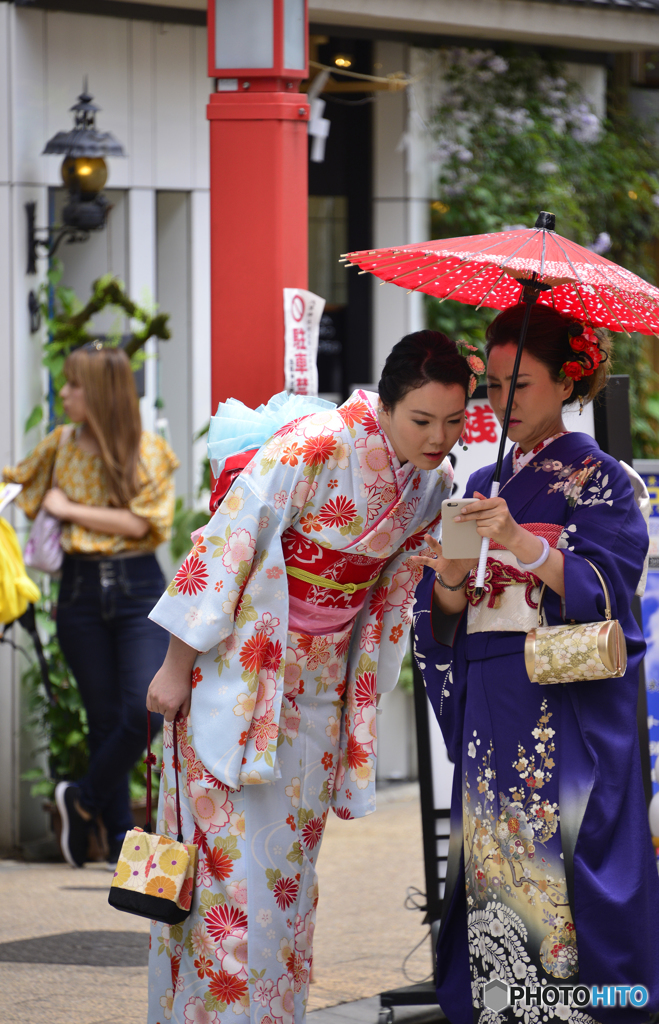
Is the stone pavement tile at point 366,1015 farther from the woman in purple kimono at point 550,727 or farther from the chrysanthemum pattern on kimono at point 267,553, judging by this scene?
the chrysanthemum pattern on kimono at point 267,553

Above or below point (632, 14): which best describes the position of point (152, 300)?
below

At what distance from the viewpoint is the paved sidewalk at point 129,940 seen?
A: 151 inches

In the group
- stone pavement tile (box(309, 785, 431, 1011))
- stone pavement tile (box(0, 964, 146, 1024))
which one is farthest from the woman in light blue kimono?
stone pavement tile (box(309, 785, 431, 1011))

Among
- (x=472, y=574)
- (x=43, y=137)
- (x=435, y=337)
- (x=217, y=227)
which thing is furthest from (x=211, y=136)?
(x=43, y=137)

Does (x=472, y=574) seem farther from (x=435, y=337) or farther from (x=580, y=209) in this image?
(x=580, y=209)

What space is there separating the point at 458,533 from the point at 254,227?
4.98 feet

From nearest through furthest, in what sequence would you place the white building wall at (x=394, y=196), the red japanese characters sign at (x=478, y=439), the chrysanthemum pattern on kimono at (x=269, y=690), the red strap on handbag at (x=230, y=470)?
the chrysanthemum pattern on kimono at (x=269, y=690)
the red strap on handbag at (x=230, y=470)
the red japanese characters sign at (x=478, y=439)
the white building wall at (x=394, y=196)

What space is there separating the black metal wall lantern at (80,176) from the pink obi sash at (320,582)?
3.09 meters

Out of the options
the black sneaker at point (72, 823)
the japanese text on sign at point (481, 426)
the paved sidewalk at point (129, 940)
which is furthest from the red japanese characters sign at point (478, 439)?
the black sneaker at point (72, 823)

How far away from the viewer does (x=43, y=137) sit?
5.68m

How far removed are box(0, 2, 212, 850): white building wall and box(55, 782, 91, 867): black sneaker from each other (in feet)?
1.25

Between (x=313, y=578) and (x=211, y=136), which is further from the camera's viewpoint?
(x=211, y=136)

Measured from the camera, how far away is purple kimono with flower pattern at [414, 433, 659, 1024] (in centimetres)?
284

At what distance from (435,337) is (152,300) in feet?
11.8
